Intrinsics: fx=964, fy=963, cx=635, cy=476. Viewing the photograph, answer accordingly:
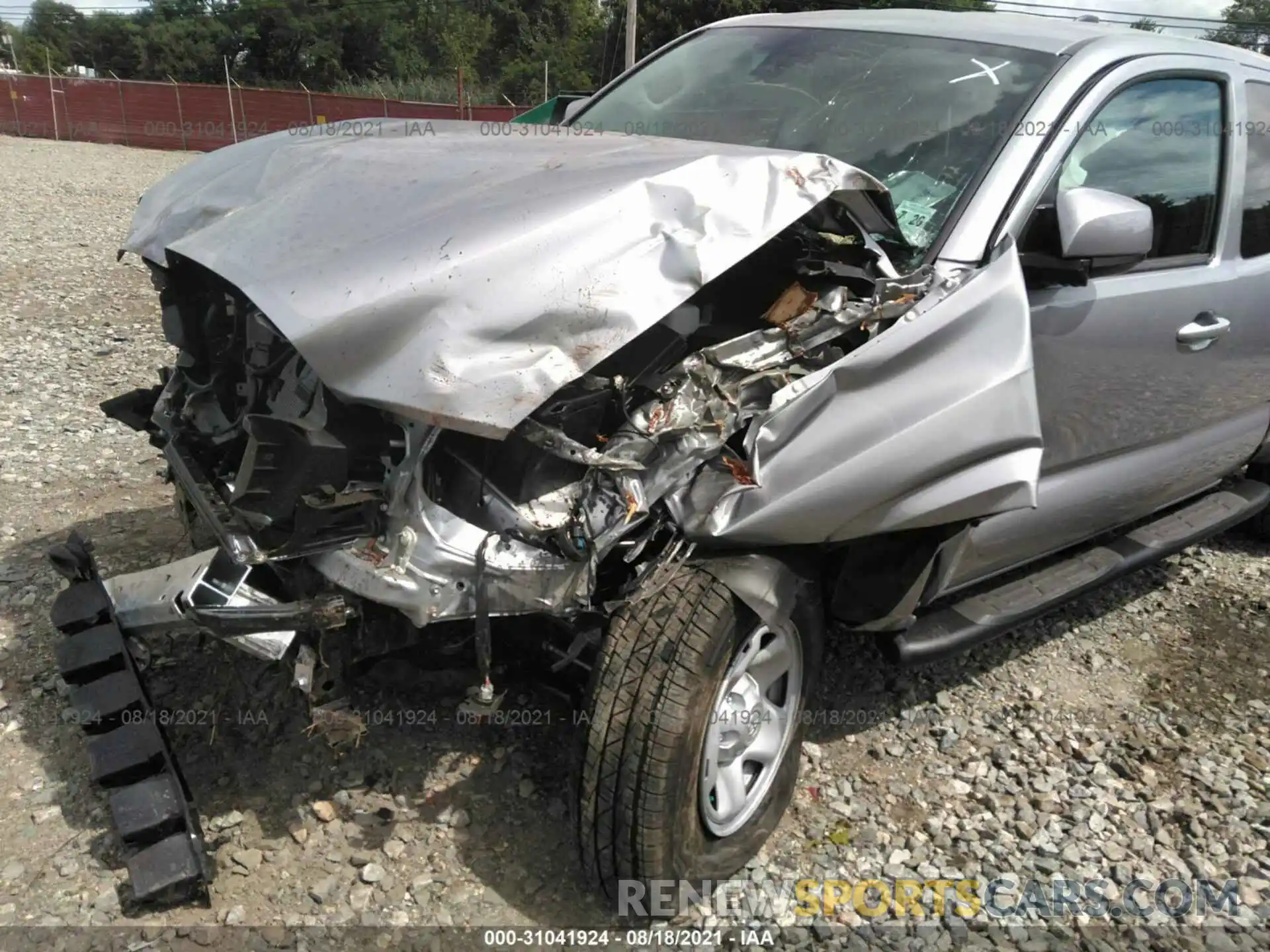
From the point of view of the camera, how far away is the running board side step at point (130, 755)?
7.13 feet

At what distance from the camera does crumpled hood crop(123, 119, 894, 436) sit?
1880 millimetres

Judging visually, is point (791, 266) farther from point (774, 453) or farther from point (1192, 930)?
point (1192, 930)

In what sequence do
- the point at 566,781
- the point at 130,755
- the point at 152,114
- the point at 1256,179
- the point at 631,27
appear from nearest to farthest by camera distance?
1. the point at 130,755
2. the point at 566,781
3. the point at 1256,179
4. the point at 631,27
5. the point at 152,114

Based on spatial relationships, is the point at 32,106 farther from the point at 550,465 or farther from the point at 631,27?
the point at 550,465

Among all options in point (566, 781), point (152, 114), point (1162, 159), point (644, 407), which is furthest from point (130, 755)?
point (152, 114)

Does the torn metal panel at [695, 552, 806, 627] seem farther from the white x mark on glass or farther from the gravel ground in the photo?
the white x mark on glass

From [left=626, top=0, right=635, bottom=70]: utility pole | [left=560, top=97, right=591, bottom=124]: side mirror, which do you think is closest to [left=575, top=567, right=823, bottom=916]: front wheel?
[left=560, top=97, right=591, bottom=124]: side mirror

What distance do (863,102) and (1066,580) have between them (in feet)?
5.41

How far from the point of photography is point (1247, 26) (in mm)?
38594

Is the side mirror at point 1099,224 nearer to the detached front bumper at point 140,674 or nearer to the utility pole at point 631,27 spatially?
the detached front bumper at point 140,674

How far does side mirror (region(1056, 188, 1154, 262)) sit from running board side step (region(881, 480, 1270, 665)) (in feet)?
3.42

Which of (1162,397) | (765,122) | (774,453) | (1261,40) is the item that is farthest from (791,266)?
(1261,40)

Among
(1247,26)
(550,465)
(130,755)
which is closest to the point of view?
(550,465)

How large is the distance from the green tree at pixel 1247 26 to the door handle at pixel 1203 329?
2725 cm
